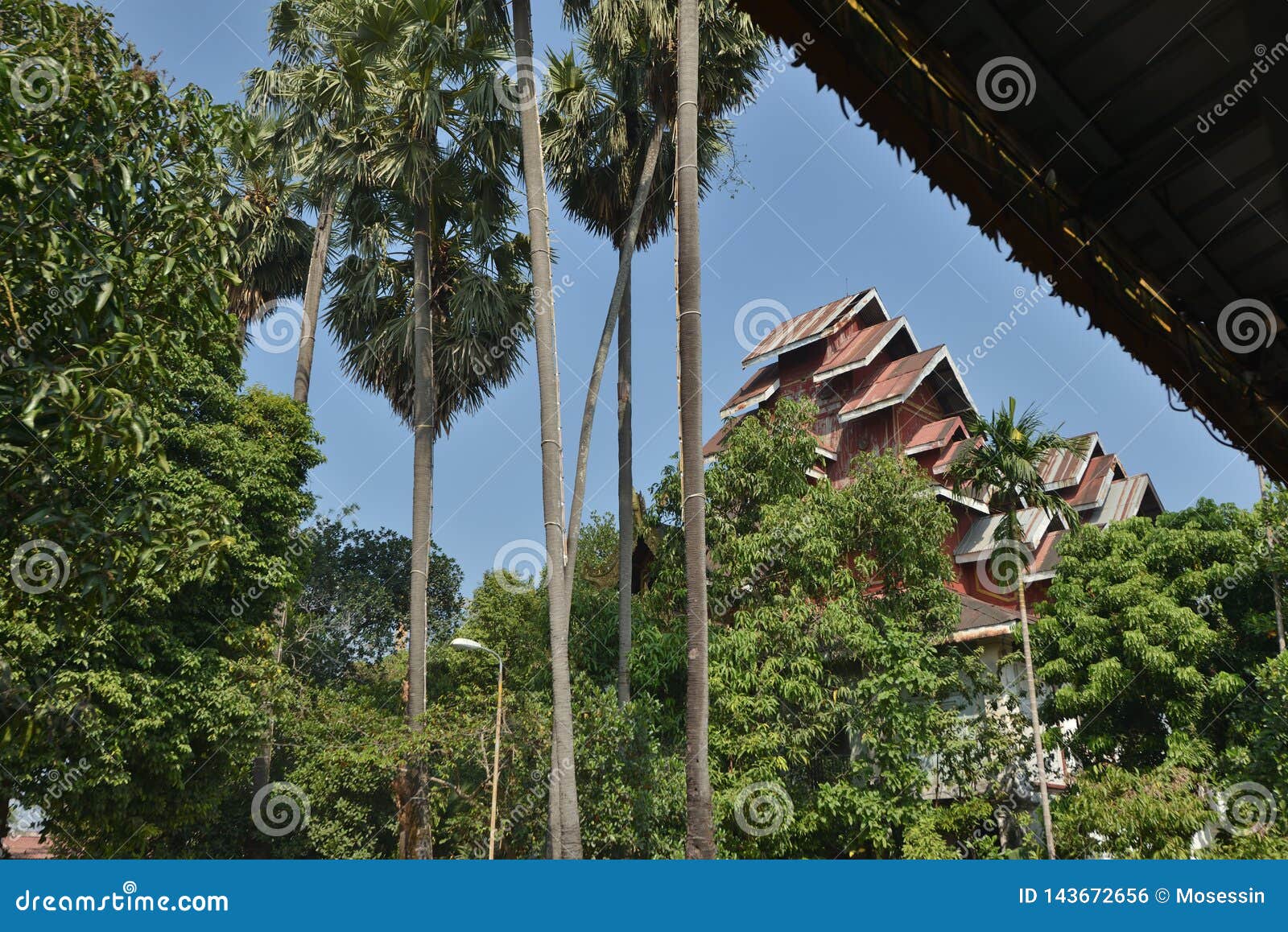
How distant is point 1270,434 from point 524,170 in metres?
16.1

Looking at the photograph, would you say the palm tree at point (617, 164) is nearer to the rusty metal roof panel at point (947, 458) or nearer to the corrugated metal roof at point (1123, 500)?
the rusty metal roof panel at point (947, 458)

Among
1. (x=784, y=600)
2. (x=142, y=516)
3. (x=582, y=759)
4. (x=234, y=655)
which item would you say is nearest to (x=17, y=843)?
(x=234, y=655)

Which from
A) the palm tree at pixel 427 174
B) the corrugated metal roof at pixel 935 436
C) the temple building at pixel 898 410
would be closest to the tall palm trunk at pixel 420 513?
the palm tree at pixel 427 174

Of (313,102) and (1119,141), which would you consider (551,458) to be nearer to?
(313,102)

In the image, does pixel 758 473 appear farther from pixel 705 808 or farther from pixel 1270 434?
pixel 1270 434

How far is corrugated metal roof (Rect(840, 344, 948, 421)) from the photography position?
2881 cm

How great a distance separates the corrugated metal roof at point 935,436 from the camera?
2920 centimetres

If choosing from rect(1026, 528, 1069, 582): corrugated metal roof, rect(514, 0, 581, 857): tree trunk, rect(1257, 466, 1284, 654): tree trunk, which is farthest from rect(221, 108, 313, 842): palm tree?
rect(1257, 466, 1284, 654): tree trunk

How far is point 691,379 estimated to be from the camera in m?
15.9

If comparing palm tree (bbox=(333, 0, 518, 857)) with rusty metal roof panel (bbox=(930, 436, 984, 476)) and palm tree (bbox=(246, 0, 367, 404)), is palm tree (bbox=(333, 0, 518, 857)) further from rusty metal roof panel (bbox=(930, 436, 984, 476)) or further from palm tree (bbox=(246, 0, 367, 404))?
rusty metal roof panel (bbox=(930, 436, 984, 476))

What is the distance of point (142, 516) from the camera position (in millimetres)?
5805

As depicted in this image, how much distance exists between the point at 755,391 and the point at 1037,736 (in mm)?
14662

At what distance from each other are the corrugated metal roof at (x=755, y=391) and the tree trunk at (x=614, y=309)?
30.5 feet

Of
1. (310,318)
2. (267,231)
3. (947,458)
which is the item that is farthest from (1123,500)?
(267,231)
